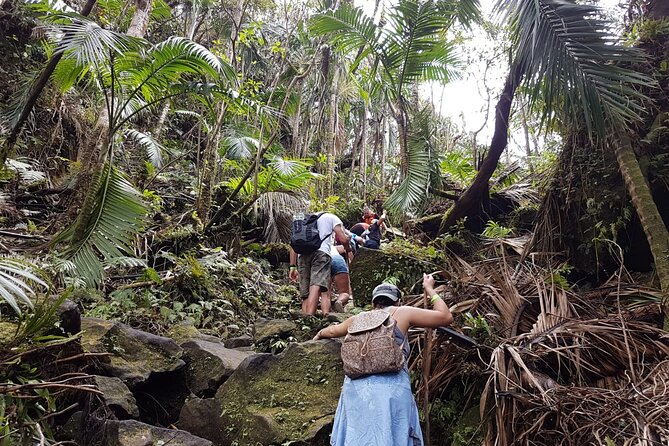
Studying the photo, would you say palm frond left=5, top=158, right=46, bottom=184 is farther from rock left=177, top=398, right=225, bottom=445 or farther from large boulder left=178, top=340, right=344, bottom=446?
large boulder left=178, top=340, right=344, bottom=446

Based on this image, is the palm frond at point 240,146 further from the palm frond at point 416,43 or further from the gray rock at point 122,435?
the gray rock at point 122,435

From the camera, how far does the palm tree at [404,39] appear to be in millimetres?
6648

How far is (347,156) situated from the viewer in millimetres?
18328

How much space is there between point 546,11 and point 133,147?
9.42 metres

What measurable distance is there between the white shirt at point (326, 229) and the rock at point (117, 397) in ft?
8.76

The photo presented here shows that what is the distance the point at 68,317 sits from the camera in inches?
131

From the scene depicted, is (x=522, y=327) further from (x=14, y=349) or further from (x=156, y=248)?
(x=156, y=248)

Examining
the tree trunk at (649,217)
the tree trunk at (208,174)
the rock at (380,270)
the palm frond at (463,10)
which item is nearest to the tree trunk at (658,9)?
the tree trunk at (649,217)

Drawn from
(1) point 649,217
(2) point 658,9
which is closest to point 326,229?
(1) point 649,217

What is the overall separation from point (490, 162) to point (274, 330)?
3.59 metres

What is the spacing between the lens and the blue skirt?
256 centimetres

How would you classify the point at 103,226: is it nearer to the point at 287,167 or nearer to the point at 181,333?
the point at 181,333

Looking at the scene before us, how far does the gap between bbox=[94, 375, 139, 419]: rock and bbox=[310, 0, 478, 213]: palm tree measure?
4.37m

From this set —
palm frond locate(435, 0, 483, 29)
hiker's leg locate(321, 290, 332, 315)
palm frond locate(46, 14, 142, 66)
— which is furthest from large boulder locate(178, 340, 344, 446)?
palm frond locate(435, 0, 483, 29)
